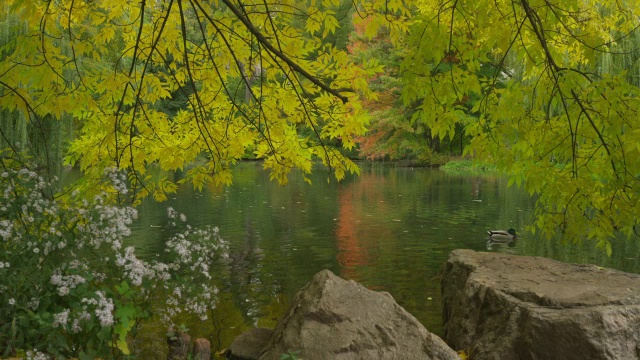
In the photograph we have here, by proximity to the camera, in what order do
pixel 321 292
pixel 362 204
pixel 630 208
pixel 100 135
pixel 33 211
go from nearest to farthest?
1. pixel 33 211
2. pixel 630 208
3. pixel 321 292
4. pixel 100 135
5. pixel 362 204

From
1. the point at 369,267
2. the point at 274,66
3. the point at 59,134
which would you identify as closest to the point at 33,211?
the point at 274,66

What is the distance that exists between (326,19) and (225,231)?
9.03m

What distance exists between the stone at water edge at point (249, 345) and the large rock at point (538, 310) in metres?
1.82

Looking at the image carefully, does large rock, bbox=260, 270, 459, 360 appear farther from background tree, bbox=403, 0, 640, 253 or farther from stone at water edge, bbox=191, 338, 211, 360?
background tree, bbox=403, 0, 640, 253

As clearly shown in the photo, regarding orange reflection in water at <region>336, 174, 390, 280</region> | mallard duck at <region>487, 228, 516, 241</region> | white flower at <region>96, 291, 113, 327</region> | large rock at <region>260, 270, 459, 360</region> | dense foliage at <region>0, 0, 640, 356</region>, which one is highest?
dense foliage at <region>0, 0, 640, 356</region>

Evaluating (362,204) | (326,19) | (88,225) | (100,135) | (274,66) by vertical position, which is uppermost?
(326,19)

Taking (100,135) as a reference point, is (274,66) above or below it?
above

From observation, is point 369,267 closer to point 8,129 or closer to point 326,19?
point 326,19

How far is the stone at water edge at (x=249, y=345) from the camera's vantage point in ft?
19.5

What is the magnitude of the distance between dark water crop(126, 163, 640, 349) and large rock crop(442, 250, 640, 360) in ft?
2.97

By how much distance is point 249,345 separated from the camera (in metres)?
6.07

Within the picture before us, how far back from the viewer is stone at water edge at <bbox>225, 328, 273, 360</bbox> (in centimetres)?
596

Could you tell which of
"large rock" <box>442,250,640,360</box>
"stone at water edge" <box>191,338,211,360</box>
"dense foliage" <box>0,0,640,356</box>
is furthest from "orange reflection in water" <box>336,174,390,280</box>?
"dense foliage" <box>0,0,640,356</box>

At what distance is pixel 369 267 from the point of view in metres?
10.4
